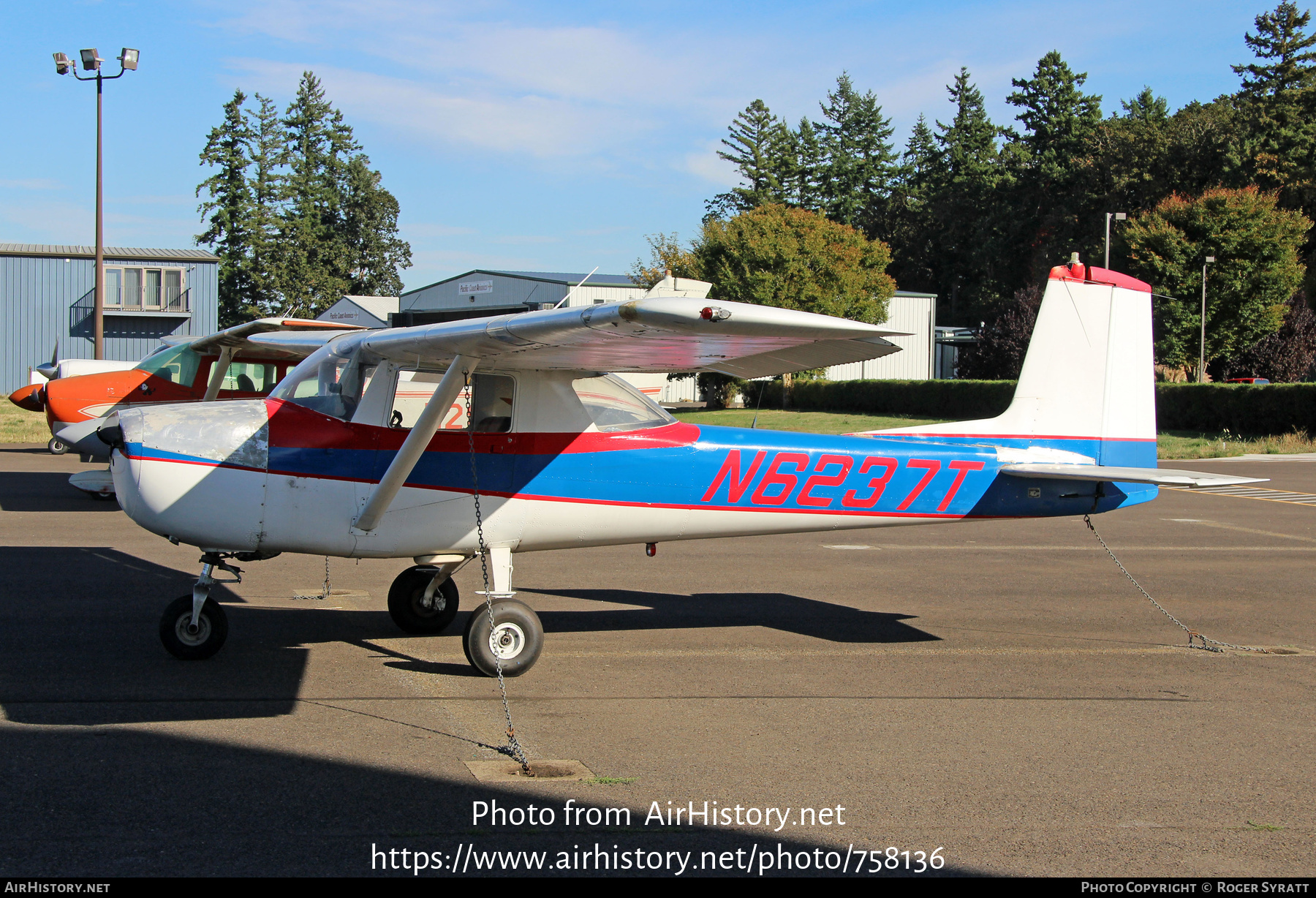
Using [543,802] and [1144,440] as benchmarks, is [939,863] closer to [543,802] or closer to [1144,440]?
[543,802]

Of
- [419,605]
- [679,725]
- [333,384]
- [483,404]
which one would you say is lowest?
[679,725]

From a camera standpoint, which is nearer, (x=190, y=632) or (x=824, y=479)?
(x=190, y=632)

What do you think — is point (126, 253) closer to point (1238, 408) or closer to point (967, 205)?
point (1238, 408)

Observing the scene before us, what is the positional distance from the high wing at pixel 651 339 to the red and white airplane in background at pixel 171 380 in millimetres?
8467

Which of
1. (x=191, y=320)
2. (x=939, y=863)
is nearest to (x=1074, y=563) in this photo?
(x=939, y=863)

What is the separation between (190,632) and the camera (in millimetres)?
6559

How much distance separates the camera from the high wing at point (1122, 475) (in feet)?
21.7

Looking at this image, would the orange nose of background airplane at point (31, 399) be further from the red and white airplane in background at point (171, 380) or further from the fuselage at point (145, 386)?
the fuselage at point (145, 386)

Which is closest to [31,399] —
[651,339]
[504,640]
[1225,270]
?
[504,640]

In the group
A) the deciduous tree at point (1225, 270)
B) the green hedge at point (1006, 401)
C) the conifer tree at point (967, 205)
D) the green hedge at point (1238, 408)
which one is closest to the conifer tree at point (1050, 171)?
the conifer tree at point (967, 205)

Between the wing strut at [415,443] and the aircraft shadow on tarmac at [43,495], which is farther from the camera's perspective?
the aircraft shadow on tarmac at [43,495]

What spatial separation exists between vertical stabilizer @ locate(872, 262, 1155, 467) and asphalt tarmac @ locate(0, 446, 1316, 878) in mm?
1520

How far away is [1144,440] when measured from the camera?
802 cm

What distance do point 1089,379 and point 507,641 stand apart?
4.79 m
